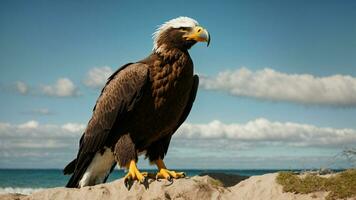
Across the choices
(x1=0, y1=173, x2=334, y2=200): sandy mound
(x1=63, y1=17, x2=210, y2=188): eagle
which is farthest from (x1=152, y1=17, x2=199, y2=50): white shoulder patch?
(x1=0, y1=173, x2=334, y2=200): sandy mound

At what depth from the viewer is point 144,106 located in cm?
878

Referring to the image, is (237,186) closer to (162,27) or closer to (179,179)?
(179,179)

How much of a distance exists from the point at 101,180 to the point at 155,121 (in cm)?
199

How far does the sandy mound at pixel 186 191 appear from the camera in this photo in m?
8.08

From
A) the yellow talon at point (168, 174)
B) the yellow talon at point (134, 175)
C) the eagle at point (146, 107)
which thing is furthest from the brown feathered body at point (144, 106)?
the yellow talon at point (168, 174)

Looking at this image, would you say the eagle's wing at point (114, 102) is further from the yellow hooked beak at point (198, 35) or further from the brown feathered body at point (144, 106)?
the yellow hooked beak at point (198, 35)

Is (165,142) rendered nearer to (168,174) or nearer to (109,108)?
(168,174)

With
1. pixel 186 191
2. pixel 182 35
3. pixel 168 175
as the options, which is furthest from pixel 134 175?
pixel 182 35

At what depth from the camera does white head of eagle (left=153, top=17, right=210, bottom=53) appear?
352 inches

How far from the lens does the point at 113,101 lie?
920cm

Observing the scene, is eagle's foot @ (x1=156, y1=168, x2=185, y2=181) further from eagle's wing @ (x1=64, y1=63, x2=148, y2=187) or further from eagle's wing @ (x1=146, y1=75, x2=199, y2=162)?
eagle's wing @ (x1=64, y1=63, x2=148, y2=187)

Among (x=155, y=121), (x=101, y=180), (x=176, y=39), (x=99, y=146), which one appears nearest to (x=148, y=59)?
(x=176, y=39)

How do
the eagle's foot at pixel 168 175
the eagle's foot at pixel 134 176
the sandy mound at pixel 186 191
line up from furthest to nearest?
1. the eagle's foot at pixel 168 175
2. the eagle's foot at pixel 134 176
3. the sandy mound at pixel 186 191

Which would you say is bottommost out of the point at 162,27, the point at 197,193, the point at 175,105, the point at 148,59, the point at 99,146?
the point at 197,193
